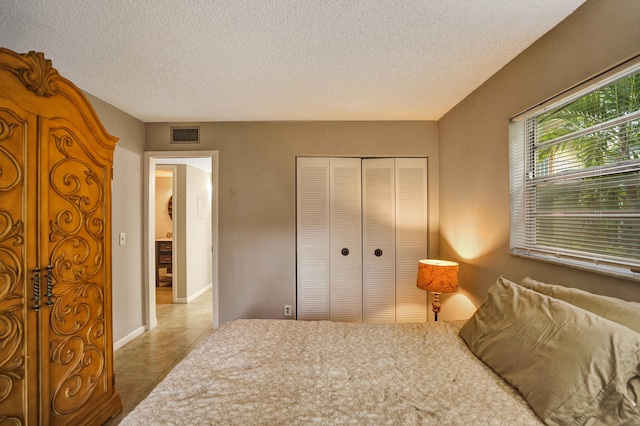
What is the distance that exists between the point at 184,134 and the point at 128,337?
7.53 feet

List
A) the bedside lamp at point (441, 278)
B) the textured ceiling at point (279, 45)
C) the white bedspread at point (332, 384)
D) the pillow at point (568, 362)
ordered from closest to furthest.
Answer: the pillow at point (568, 362) → the white bedspread at point (332, 384) → the textured ceiling at point (279, 45) → the bedside lamp at point (441, 278)

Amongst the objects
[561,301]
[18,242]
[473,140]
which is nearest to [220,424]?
[18,242]

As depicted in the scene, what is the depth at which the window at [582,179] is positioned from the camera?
1.20 metres

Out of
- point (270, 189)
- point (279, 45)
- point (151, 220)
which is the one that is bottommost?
point (151, 220)

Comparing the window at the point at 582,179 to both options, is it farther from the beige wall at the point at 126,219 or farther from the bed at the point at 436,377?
the beige wall at the point at 126,219

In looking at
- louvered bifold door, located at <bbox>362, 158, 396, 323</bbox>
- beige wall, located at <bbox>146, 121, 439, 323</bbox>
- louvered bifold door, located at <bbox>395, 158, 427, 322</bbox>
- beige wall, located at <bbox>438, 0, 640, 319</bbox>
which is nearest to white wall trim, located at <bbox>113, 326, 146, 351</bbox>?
beige wall, located at <bbox>146, 121, 439, 323</bbox>

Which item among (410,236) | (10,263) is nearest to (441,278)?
(410,236)

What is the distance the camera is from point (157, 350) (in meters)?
2.68

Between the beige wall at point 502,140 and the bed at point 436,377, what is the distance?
0.46 meters

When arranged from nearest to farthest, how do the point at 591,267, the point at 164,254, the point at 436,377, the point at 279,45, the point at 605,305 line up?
the point at 605,305 < the point at 436,377 < the point at 591,267 < the point at 279,45 < the point at 164,254

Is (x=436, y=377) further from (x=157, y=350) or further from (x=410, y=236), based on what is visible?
(x=157, y=350)

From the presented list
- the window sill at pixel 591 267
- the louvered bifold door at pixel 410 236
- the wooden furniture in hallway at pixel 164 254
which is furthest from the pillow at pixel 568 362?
the wooden furniture in hallway at pixel 164 254

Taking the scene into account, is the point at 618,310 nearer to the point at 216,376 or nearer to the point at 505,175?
the point at 505,175

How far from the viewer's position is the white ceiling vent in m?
3.12
